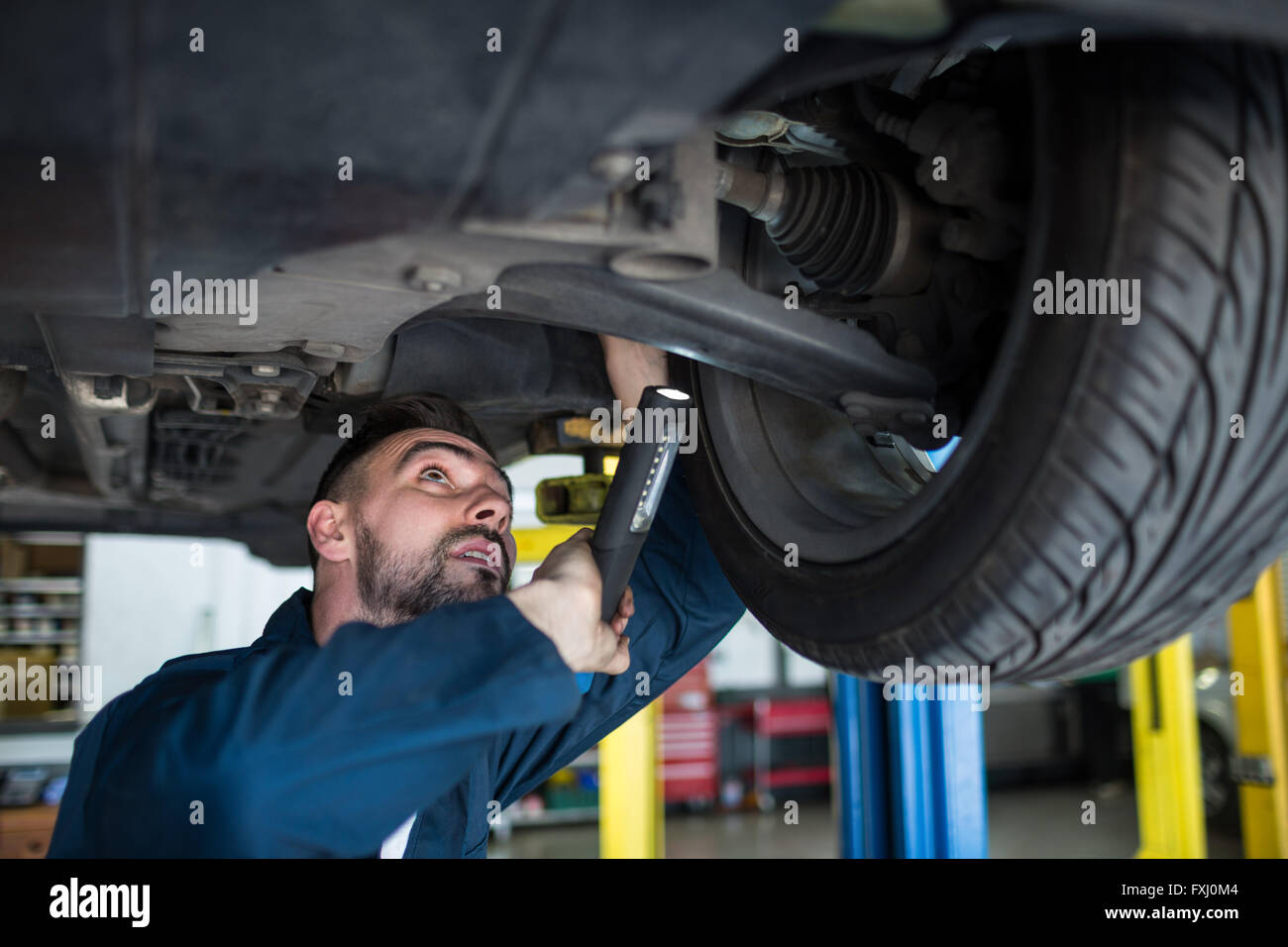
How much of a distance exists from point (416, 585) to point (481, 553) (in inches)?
3.4

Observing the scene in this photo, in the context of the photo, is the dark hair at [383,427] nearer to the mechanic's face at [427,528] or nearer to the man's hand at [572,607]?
the mechanic's face at [427,528]

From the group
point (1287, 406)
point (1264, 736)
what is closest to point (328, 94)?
point (1287, 406)

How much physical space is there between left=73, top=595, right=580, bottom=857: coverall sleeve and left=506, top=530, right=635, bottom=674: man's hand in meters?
0.03

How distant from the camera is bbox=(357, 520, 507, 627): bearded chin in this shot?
118cm

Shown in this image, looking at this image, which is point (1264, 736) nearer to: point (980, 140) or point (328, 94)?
point (980, 140)

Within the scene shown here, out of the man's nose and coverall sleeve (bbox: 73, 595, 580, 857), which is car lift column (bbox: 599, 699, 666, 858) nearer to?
the man's nose

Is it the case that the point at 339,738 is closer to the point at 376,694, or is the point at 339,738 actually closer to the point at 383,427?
the point at 376,694

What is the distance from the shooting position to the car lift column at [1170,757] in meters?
3.63

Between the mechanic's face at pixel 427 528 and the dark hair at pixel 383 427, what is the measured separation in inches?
0.9

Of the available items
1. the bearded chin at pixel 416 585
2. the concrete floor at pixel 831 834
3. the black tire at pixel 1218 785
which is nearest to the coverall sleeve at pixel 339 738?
the bearded chin at pixel 416 585

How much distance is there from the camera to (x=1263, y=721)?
12.1 feet

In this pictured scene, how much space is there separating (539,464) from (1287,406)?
14.0ft

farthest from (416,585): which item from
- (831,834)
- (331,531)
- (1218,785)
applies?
(1218,785)

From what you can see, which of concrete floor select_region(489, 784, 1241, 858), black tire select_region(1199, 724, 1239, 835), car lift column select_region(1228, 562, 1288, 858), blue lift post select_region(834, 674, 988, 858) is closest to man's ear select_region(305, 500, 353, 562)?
blue lift post select_region(834, 674, 988, 858)
